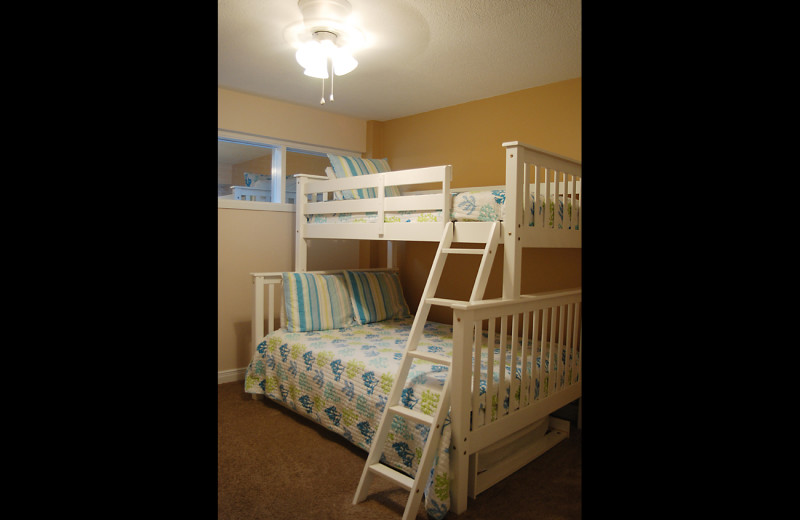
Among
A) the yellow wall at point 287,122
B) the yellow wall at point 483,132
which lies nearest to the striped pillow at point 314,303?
the yellow wall at point 287,122

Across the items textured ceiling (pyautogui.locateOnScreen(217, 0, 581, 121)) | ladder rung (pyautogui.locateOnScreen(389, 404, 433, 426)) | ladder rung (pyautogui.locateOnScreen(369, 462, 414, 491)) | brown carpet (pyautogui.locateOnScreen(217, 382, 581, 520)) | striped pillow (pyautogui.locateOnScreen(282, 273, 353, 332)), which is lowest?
brown carpet (pyautogui.locateOnScreen(217, 382, 581, 520))

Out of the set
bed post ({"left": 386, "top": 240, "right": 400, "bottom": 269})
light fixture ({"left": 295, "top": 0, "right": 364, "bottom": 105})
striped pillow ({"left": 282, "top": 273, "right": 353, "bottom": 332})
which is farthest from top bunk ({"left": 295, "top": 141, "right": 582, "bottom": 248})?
bed post ({"left": 386, "top": 240, "right": 400, "bottom": 269})

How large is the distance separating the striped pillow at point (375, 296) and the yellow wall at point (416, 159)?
1.28 ft

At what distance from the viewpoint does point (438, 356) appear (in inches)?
80.6

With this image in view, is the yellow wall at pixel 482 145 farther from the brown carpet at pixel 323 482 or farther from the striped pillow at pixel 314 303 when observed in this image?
the brown carpet at pixel 323 482

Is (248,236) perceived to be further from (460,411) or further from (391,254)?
(460,411)

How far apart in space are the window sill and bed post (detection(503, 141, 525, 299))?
6.79ft

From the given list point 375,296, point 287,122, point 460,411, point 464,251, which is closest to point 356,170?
point 287,122

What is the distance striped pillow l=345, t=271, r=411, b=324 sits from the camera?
A: 3.44 meters

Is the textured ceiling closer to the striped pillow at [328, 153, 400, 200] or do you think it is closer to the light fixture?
the light fixture

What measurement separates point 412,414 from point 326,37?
176 cm
